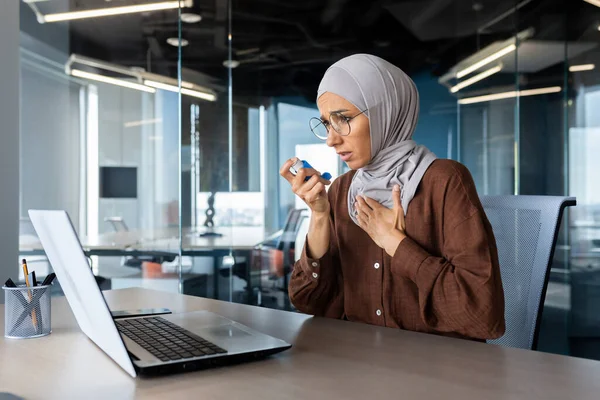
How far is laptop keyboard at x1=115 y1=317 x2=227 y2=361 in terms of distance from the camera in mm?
821

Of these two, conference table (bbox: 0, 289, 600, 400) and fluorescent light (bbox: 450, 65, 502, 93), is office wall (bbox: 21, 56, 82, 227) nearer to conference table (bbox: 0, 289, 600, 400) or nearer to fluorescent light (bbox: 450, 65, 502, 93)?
fluorescent light (bbox: 450, 65, 502, 93)

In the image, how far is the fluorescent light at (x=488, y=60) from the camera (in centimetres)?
351

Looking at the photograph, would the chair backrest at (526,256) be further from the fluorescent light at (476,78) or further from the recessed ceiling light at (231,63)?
the recessed ceiling light at (231,63)

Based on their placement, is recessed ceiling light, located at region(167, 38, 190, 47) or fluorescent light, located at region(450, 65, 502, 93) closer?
fluorescent light, located at region(450, 65, 502, 93)

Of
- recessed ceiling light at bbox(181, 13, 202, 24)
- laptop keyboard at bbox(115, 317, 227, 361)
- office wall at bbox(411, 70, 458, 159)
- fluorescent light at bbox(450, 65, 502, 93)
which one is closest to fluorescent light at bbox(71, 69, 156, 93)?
recessed ceiling light at bbox(181, 13, 202, 24)

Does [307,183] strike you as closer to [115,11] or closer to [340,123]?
Answer: [340,123]

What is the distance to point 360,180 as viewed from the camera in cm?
146

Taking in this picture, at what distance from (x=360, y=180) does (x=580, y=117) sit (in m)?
2.36

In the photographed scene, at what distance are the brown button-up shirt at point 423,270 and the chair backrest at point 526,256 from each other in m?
0.14

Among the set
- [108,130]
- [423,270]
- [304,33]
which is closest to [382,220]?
[423,270]

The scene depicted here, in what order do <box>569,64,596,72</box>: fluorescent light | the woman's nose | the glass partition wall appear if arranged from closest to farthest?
the woman's nose, <box>569,64,596,72</box>: fluorescent light, the glass partition wall

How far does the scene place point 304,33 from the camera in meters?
4.21

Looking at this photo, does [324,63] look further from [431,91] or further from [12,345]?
[12,345]

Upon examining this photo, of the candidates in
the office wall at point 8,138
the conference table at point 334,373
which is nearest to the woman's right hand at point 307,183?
the conference table at point 334,373
